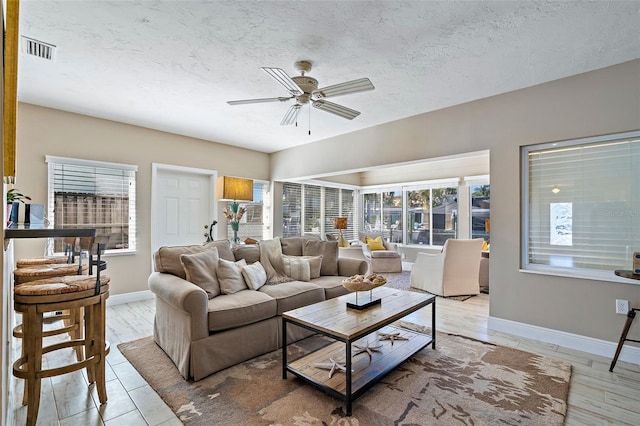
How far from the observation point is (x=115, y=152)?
435cm

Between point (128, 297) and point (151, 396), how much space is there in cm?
277

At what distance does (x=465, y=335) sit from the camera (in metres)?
3.21

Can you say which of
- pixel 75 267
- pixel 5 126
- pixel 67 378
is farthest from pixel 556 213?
pixel 67 378

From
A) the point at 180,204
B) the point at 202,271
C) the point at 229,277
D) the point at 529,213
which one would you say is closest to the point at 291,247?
the point at 229,277

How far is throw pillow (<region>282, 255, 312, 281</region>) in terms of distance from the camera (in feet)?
11.8

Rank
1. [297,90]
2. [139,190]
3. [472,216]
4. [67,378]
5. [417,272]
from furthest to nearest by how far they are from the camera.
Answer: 1. [472,216]
2. [417,272]
3. [139,190]
4. [297,90]
5. [67,378]

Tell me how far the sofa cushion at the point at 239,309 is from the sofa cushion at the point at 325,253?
117cm

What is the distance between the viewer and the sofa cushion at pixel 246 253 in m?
3.49

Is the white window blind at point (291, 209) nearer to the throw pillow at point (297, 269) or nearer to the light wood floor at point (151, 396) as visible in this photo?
the throw pillow at point (297, 269)

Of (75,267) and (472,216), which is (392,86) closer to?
(75,267)

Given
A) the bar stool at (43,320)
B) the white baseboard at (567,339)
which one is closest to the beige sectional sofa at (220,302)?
the bar stool at (43,320)

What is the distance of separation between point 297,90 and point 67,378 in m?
2.91

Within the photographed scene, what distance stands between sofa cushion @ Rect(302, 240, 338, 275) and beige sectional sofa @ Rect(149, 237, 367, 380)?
253 millimetres

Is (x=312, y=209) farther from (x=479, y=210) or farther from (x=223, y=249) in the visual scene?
(x=223, y=249)
